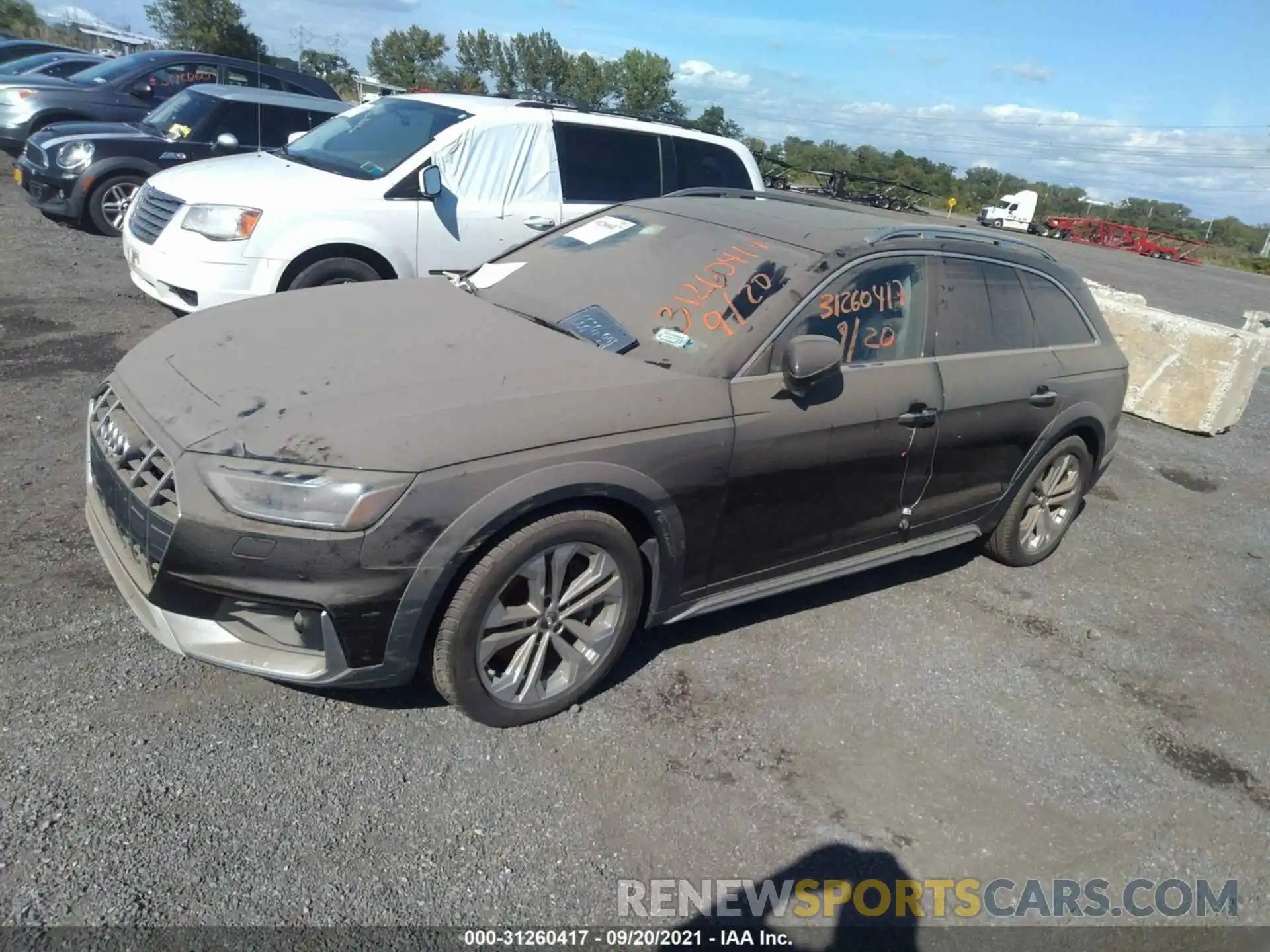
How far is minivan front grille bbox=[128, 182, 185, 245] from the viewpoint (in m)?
6.35

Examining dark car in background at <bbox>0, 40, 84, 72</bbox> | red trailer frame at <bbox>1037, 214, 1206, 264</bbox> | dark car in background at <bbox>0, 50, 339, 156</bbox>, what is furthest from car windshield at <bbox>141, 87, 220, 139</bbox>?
red trailer frame at <bbox>1037, 214, 1206, 264</bbox>

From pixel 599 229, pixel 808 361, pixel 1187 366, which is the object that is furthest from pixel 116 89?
pixel 1187 366

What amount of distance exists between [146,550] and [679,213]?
280 centimetres

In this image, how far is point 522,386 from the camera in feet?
10.1

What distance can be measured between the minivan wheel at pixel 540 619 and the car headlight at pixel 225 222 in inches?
165

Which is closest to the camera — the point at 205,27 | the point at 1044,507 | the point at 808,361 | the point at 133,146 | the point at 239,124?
the point at 808,361

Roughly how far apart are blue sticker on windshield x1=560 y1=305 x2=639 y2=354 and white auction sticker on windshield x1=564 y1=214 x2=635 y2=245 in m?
0.70

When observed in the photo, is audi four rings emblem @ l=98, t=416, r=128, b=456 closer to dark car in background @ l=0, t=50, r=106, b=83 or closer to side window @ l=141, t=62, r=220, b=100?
side window @ l=141, t=62, r=220, b=100

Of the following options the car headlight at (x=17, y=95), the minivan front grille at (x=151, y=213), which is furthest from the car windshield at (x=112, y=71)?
the minivan front grille at (x=151, y=213)

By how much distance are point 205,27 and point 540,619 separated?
46353 mm

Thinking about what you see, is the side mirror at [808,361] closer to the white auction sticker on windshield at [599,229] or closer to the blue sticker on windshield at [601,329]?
the blue sticker on windshield at [601,329]

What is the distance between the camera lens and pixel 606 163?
7.36 m

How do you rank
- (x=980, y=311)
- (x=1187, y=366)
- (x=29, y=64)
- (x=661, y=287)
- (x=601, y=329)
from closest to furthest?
1. (x=601, y=329)
2. (x=661, y=287)
3. (x=980, y=311)
4. (x=1187, y=366)
5. (x=29, y=64)

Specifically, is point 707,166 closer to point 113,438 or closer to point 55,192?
point 113,438
